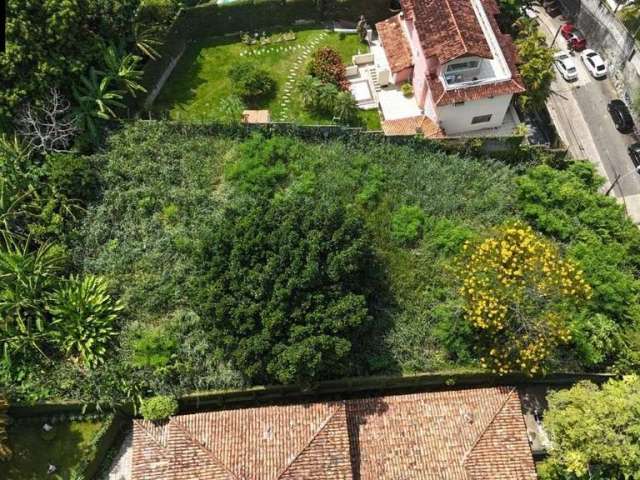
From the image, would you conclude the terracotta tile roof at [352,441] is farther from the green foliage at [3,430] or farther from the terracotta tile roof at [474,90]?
the terracotta tile roof at [474,90]

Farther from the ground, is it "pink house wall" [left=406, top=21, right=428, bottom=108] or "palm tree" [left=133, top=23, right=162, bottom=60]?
"palm tree" [left=133, top=23, right=162, bottom=60]

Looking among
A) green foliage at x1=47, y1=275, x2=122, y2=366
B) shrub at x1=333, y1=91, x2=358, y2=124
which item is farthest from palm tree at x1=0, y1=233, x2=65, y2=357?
shrub at x1=333, y1=91, x2=358, y2=124

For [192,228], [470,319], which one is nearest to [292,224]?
[192,228]

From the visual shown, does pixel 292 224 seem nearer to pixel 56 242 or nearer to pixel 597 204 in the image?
pixel 56 242

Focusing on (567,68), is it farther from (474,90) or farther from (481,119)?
(474,90)

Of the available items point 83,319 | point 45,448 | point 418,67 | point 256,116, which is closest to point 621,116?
point 418,67

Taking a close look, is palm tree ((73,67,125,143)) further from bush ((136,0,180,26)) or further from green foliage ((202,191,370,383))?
green foliage ((202,191,370,383))
